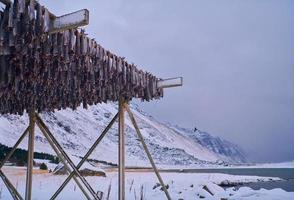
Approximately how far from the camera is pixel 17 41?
16.3 ft

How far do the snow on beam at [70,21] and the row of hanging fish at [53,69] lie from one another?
0.35 ft

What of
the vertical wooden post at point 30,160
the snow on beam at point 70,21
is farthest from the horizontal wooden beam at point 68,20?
the vertical wooden post at point 30,160

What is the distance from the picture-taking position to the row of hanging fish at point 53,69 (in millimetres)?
4844

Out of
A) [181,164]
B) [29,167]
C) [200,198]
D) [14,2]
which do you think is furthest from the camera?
[181,164]

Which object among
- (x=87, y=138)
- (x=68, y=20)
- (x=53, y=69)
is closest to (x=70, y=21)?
(x=68, y=20)

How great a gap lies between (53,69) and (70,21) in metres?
1.55

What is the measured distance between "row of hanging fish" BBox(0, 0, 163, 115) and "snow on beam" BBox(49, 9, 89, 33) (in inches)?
4.1

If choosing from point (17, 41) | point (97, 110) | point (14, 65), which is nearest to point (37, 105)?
point (14, 65)

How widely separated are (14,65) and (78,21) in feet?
5.05

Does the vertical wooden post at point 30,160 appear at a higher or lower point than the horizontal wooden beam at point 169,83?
lower

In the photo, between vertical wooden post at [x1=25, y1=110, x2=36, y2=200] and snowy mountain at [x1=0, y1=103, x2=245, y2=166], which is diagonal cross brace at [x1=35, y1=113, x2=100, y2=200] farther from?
snowy mountain at [x1=0, y1=103, x2=245, y2=166]

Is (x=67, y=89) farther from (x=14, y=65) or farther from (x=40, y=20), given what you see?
(x=40, y=20)

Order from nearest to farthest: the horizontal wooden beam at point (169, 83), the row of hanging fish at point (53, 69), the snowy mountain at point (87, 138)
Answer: the row of hanging fish at point (53, 69)
the horizontal wooden beam at point (169, 83)
the snowy mountain at point (87, 138)

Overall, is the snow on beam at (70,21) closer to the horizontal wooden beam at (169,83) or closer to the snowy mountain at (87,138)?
the horizontal wooden beam at (169,83)
